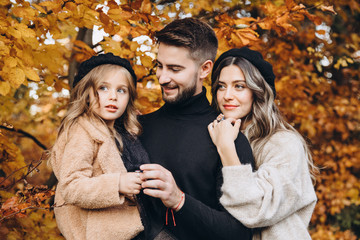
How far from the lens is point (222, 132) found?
2.49 metres

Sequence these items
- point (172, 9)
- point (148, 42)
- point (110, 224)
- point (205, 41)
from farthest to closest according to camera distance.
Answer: point (172, 9) < point (148, 42) < point (205, 41) < point (110, 224)

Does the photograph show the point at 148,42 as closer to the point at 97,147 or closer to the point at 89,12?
the point at 89,12

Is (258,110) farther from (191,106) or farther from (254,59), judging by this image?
(191,106)

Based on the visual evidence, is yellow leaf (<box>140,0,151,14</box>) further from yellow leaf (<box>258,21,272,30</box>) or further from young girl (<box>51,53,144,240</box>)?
yellow leaf (<box>258,21,272,30</box>)

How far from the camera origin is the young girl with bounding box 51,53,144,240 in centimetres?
210

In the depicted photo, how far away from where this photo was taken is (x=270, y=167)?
2584 mm

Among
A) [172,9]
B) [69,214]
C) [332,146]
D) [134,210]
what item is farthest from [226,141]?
[332,146]

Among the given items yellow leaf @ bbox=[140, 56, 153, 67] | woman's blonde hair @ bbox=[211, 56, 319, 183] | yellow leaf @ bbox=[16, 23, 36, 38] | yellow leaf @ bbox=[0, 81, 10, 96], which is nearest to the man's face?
woman's blonde hair @ bbox=[211, 56, 319, 183]

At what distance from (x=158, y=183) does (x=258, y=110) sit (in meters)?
1.35

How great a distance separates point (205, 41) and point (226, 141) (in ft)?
2.72

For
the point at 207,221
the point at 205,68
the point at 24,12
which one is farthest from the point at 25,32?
the point at 207,221

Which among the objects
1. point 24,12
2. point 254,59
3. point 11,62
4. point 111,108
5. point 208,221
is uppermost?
point 24,12

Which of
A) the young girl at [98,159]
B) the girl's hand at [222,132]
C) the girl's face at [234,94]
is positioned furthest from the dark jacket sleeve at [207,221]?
the girl's face at [234,94]

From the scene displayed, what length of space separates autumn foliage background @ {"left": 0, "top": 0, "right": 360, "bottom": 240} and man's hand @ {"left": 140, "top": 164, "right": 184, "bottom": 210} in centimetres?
83
